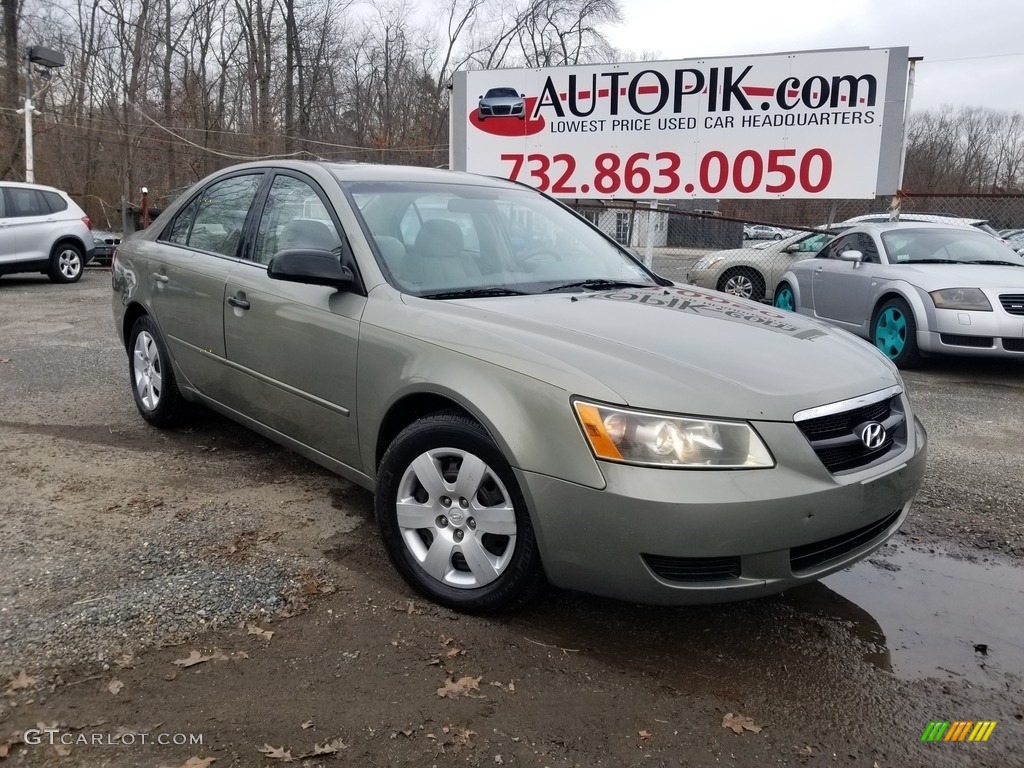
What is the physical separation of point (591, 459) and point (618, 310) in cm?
95

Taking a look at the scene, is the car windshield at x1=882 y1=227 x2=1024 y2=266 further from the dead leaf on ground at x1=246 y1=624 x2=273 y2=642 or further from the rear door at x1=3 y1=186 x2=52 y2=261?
the rear door at x1=3 y1=186 x2=52 y2=261

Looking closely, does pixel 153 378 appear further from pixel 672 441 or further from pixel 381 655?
pixel 672 441

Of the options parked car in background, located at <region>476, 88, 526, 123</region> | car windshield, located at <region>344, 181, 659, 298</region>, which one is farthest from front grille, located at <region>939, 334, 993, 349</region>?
parked car in background, located at <region>476, 88, 526, 123</region>

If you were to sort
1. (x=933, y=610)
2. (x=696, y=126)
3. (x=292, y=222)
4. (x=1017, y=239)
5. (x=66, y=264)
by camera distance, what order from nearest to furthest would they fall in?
1. (x=933, y=610)
2. (x=292, y=222)
3. (x=696, y=126)
4. (x=66, y=264)
5. (x=1017, y=239)

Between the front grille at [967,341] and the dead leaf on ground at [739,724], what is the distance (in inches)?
238

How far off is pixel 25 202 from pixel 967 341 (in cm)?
1351

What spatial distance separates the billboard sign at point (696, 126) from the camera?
39.0 feet

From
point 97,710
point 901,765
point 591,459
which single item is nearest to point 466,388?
point 591,459

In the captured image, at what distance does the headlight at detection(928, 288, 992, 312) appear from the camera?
719cm

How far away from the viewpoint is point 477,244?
3.64 metres

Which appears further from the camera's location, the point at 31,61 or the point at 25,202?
the point at 31,61

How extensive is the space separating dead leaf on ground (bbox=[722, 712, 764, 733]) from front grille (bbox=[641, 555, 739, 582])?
0.39m

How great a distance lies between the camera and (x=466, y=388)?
8.90ft

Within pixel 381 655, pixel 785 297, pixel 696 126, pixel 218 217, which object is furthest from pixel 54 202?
pixel 381 655
